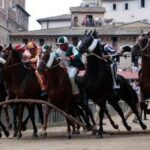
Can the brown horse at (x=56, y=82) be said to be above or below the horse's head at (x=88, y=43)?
below

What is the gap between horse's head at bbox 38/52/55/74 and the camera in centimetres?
1352

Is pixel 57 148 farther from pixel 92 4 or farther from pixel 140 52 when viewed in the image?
pixel 92 4

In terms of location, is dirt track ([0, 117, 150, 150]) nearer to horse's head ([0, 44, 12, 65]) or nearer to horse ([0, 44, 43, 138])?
horse ([0, 44, 43, 138])

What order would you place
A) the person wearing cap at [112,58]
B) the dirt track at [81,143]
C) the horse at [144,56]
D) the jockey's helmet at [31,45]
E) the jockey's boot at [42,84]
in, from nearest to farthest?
the dirt track at [81,143]
the horse at [144,56]
the person wearing cap at [112,58]
the jockey's boot at [42,84]
the jockey's helmet at [31,45]

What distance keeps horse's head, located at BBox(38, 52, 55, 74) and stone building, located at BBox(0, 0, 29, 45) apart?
231 ft

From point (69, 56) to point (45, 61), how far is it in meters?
0.86

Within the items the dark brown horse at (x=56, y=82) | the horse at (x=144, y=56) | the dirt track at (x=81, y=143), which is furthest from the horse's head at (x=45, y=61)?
the horse at (x=144, y=56)

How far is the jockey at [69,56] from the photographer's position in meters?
14.2

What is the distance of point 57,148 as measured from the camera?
37.8 feet

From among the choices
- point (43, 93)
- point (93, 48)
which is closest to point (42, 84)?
point (43, 93)

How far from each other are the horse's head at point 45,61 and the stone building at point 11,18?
70.3 m

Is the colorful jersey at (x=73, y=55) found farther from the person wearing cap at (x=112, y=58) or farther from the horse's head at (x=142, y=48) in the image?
the horse's head at (x=142, y=48)

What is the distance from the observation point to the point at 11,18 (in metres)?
102

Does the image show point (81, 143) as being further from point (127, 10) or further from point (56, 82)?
point (127, 10)
